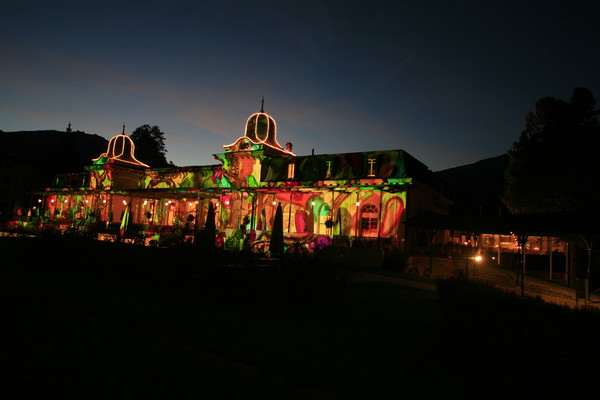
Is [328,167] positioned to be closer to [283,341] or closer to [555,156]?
[555,156]

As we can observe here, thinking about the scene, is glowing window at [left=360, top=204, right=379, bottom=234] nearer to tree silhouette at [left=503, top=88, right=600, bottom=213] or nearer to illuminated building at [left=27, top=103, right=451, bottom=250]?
illuminated building at [left=27, top=103, right=451, bottom=250]

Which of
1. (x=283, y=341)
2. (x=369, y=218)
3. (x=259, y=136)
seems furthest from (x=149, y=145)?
(x=283, y=341)

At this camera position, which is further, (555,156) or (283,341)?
(555,156)

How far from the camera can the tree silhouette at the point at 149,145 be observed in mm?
50406


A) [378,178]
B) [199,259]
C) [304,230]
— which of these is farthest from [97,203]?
[199,259]

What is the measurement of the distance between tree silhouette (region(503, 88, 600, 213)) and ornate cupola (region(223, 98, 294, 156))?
14487 millimetres

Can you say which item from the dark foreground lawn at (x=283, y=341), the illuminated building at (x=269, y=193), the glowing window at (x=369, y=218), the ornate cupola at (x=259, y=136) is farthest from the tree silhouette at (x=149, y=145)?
the dark foreground lawn at (x=283, y=341)

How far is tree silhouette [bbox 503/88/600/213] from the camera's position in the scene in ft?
65.5

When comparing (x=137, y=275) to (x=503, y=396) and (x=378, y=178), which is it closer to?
(x=503, y=396)

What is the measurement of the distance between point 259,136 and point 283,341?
21.0m

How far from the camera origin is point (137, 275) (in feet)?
33.1

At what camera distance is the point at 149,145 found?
51.4 meters

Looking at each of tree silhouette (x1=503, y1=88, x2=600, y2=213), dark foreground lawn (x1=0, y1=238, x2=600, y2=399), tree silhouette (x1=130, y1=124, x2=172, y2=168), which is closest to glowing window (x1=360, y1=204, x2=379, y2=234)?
tree silhouette (x1=503, y1=88, x2=600, y2=213)

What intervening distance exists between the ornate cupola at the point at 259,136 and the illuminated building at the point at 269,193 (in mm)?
67
